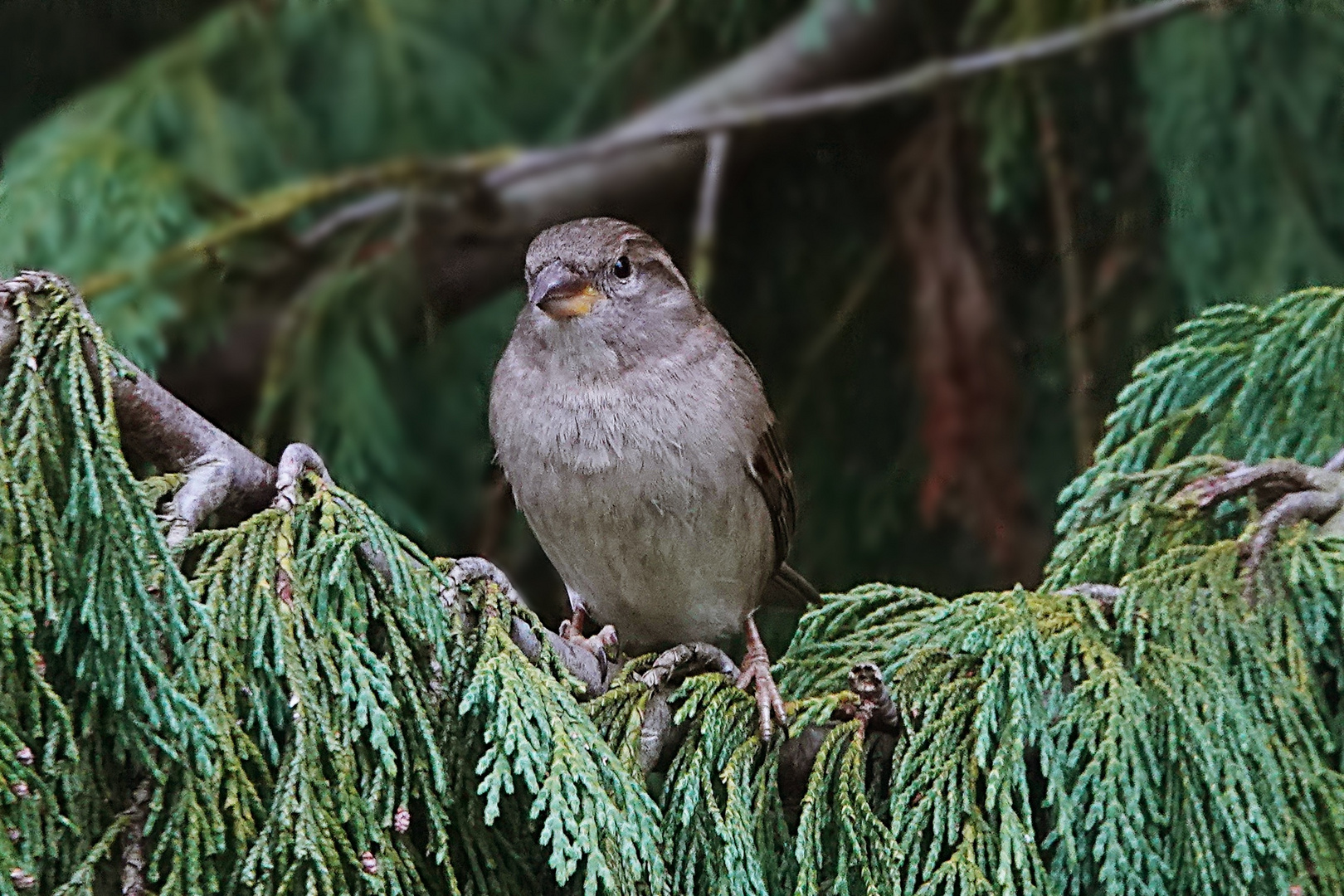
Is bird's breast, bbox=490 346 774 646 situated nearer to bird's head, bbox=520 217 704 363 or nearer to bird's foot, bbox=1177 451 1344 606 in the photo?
bird's head, bbox=520 217 704 363

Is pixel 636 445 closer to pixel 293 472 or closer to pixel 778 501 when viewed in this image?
pixel 778 501

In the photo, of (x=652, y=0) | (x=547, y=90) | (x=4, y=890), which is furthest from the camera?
(x=547, y=90)

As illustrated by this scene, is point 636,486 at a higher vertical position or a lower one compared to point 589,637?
higher

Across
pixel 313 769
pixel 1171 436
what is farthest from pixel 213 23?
pixel 313 769

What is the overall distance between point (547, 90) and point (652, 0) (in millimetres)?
710

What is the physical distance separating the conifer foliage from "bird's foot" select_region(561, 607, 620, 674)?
450 mm

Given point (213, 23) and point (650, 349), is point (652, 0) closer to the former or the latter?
point (213, 23)

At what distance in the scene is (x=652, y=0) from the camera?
4.29m

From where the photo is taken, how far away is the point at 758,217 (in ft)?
15.5

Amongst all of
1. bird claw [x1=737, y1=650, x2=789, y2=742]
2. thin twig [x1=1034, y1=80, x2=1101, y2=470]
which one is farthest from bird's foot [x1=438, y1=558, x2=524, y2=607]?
thin twig [x1=1034, y1=80, x2=1101, y2=470]

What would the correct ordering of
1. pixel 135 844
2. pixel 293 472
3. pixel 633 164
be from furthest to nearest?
pixel 633 164 → pixel 293 472 → pixel 135 844

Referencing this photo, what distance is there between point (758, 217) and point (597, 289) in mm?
2077

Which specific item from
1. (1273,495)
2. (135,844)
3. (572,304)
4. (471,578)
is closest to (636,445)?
(572,304)

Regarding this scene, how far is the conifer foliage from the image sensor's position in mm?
1541
